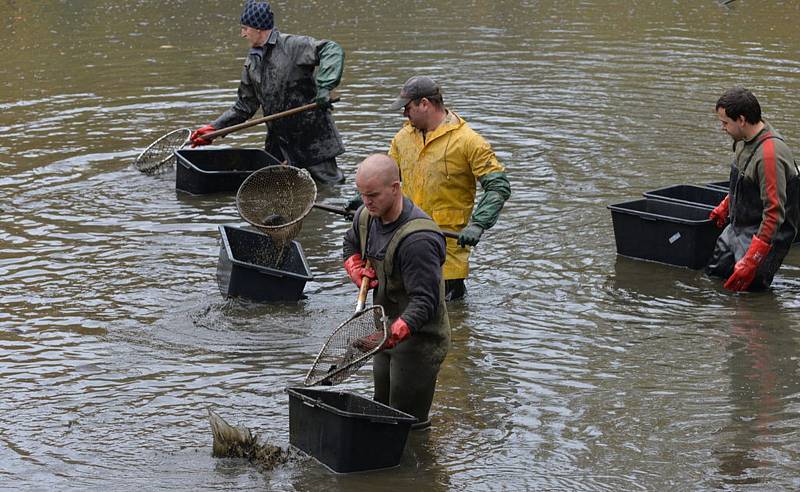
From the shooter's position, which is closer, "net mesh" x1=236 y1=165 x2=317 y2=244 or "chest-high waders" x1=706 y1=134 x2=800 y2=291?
"chest-high waders" x1=706 y1=134 x2=800 y2=291

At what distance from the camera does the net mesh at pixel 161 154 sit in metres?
12.8

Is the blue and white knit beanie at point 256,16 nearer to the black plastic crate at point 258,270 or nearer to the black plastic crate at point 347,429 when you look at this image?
the black plastic crate at point 258,270

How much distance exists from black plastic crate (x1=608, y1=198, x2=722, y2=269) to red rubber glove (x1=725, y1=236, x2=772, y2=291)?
1.96 ft

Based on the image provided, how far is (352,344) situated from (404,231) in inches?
25.2

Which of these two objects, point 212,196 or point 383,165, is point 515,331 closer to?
point 383,165

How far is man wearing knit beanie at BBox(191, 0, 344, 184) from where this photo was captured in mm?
11500

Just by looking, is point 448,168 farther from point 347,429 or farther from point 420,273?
point 347,429

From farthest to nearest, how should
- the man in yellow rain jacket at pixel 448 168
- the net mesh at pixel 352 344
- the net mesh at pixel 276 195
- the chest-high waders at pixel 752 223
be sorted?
the net mesh at pixel 276 195 < the chest-high waders at pixel 752 223 < the man in yellow rain jacket at pixel 448 168 < the net mesh at pixel 352 344

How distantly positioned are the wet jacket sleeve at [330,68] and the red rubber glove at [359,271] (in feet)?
16.6

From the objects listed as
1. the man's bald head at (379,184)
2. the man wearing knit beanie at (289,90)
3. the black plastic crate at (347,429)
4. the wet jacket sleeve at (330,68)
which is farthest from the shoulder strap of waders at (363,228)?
the man wearing knit beanie at (289,90)

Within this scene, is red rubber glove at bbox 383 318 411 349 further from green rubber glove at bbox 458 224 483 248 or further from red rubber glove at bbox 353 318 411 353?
green rubber glove at bbox 458 224 483 248

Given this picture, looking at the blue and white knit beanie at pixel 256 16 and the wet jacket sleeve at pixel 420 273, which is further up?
the blue and white knit beanie at pixel 256 16

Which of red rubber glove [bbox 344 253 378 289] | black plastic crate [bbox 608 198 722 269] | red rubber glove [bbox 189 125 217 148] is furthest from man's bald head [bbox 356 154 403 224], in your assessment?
red rubber glove [bbox 189 125 217 148]

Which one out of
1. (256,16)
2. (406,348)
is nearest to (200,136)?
(256,16)
